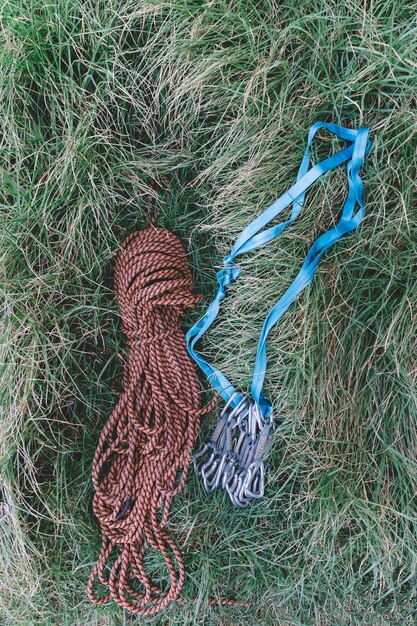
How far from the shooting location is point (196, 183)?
73.7 inches

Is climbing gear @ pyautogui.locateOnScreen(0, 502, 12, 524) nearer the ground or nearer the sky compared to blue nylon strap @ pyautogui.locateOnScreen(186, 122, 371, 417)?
nearer the ground

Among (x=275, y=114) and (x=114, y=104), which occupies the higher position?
(x=114, y=104)

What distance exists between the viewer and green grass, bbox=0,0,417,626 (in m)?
1.70

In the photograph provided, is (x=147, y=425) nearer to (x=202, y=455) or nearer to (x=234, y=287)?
(x=202, y=455)

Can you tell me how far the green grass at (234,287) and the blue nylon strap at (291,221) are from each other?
0.11 feet

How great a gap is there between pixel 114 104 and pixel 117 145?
0.14 metres

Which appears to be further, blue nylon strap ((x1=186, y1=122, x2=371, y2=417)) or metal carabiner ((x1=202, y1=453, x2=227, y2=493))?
metal carabiner ((x1=202, y1=453, x2=227, y2=493))

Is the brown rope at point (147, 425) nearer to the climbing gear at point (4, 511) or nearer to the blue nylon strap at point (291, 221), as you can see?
the blue nylon strap at point (291, 221)

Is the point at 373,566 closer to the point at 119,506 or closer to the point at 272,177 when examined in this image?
the point at 119,506

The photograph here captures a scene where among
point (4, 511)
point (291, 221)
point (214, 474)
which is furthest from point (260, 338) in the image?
point (4, 511)

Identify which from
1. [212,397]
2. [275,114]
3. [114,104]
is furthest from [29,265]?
[275,114]

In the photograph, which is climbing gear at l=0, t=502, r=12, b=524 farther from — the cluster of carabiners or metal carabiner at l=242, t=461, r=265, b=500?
metal carabiner at l=242, t=461, r=265, b=500

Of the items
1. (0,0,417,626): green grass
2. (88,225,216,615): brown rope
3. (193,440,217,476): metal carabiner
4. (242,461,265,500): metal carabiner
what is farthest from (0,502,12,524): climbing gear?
(242,461,265,500): metal carabiner

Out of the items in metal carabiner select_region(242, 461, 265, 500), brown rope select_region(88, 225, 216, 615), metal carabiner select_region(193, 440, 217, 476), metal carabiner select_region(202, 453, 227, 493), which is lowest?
metal carabiner select_region(242, 461, 265, 500)
